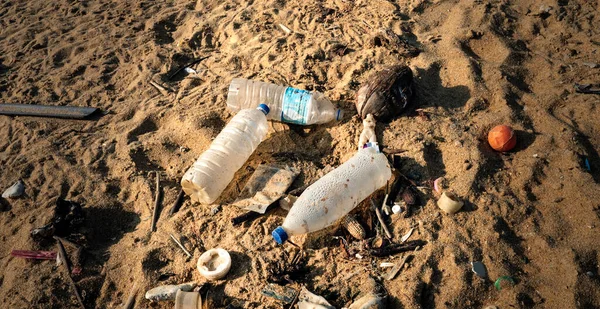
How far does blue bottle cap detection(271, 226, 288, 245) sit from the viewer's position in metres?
2.69

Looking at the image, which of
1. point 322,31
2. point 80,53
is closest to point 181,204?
point 322,31

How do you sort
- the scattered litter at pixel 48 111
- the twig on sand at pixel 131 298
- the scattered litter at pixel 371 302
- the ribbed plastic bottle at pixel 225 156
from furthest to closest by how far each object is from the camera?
the scattered litter at pixel 48 111 < the ribbed plastic bottle at pixel 225 156 < the twig on sand at pixel 131 298 < the scattered litter at pixel 371 302

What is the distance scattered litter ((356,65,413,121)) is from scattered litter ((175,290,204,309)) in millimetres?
1971

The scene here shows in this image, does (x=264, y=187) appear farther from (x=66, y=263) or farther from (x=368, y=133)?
(x=66, y=263)

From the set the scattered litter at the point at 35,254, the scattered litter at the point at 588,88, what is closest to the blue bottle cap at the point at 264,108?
the scattered litter at the point at 35,254

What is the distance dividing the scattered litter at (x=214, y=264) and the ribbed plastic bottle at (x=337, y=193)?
1.25 feet

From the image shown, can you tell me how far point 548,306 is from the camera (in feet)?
8.05

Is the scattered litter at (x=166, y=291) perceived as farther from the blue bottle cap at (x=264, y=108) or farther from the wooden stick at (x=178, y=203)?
the blue bottle cap at (x=264, y=108)

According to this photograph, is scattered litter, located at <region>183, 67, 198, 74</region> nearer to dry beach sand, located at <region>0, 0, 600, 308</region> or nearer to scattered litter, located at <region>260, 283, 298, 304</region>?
dry beach sand, located at <region>0, 0, 600, 308</region>

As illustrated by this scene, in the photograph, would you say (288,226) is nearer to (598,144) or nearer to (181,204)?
(181,204)

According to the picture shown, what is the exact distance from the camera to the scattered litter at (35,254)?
2922 mm

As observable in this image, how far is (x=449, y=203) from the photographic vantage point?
284cm

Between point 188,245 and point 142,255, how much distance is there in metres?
0.32

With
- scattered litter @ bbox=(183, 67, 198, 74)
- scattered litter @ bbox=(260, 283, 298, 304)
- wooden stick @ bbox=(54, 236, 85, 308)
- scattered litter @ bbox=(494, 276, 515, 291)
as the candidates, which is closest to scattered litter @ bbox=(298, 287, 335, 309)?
scattered litter @ bbox=(260, 283, 298, 304)
